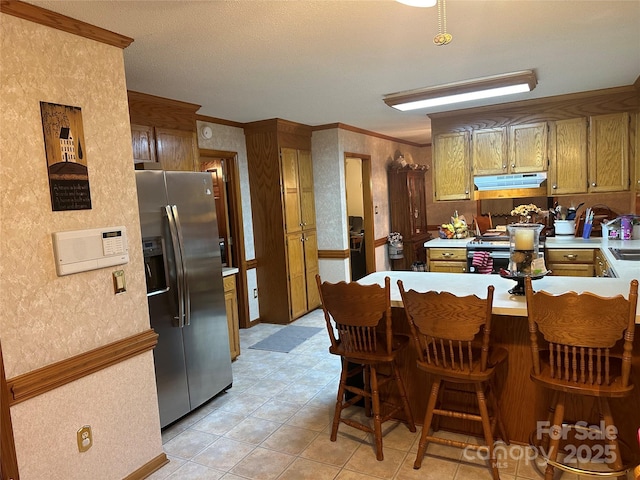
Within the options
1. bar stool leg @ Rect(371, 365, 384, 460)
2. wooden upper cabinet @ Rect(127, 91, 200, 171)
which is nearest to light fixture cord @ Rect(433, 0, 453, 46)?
bar stool leg @ Rect(371, 365, 384, 460)

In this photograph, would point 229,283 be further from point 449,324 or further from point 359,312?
point 449,324

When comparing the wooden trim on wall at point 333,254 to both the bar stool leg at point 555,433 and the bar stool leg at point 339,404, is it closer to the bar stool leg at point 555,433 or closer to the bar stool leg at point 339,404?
the bar stool leg at point 339,404

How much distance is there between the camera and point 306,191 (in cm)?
558

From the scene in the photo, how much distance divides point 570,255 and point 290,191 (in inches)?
120

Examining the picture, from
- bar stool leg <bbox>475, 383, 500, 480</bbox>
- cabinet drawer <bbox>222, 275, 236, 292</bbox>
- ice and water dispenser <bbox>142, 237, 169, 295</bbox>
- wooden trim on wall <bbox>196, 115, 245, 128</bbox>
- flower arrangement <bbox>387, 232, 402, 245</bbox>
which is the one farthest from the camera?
flower arrangement <bbox>387, 232, 402, 245</bbox>

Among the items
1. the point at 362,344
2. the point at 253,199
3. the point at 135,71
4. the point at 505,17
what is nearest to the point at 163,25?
the point at 135,71

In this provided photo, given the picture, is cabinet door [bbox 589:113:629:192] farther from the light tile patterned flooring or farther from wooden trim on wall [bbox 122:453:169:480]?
wooden trim on wall [bbox 122:453:169:480]

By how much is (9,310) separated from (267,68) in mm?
2025

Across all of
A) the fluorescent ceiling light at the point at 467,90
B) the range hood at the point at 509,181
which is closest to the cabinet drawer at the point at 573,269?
the range hood at the point at 509,181

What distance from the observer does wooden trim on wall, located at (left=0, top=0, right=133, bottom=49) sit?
5.98 ft

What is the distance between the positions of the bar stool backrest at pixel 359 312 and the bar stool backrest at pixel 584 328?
2.34ft

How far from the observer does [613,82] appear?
394cm

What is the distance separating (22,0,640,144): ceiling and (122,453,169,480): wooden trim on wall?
2304mm

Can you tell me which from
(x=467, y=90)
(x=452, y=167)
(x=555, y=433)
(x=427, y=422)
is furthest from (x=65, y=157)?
(x=452, y=167)
